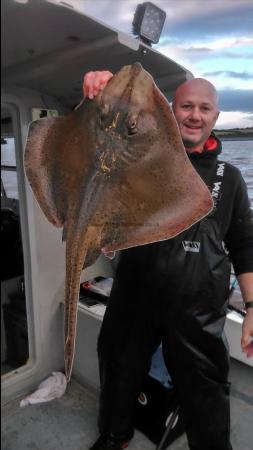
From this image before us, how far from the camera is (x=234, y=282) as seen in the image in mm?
2816

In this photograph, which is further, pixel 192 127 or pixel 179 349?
pixel 179 349

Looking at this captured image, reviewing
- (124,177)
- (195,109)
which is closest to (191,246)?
(195,109)

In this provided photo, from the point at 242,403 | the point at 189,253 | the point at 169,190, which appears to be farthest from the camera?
the point at 242,403

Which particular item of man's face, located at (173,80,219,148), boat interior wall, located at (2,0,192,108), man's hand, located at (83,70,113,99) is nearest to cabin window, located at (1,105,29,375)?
boat interior wall, located at (2,0,192,108)

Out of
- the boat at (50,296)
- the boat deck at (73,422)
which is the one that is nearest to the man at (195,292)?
the boat at (50,296)

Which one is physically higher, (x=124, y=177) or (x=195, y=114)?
(x=195, y=114)

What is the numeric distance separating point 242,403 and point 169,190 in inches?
97.5

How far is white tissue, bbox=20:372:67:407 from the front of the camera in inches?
122

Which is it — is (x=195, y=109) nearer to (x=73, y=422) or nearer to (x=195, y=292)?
(x=195, y=292)

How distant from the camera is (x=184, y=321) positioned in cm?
191

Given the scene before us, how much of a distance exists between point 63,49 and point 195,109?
706 mm

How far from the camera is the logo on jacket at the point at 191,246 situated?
1.87 meters

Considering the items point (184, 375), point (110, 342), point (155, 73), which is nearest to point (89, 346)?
point (110, 342)

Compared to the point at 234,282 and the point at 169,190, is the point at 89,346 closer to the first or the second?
the point at 234,282
